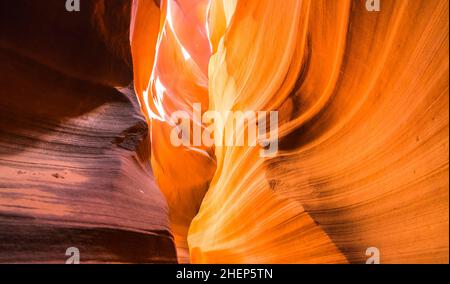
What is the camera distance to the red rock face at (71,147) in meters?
1.32

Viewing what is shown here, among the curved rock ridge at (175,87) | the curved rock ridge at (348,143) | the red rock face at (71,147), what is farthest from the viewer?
the curved rock ridge at (175,87)

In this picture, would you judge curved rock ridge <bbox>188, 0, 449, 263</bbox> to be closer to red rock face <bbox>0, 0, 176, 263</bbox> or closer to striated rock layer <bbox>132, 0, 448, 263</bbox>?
striated rock layer <bbox>132, 0, 448, 263</bbox>

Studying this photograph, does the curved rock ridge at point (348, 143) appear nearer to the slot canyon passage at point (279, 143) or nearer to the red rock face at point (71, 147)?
the slot canyon passage at point (279, 143)

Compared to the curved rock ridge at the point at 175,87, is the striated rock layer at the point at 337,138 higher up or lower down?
lower down

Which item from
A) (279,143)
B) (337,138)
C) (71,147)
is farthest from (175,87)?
(337,138)

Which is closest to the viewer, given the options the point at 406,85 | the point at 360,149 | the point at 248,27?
the point at 406,85

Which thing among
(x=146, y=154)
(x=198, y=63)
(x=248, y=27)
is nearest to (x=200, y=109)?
(x=198, y=63)

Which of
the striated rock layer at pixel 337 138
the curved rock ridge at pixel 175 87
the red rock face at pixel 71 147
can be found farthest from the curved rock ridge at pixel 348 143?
the curved rock ridge at pixel 175 87

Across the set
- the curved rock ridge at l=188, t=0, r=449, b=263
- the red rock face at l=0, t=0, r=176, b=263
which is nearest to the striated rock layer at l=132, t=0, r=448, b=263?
the curved rock ridge at l=188, t=0, r=449, b=263

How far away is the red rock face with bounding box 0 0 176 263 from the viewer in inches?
51.9

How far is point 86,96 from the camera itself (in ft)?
5.77

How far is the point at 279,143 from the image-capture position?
1.92 metres
